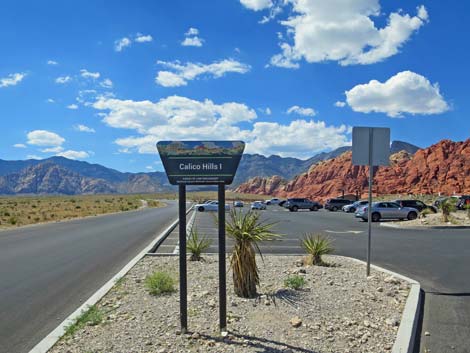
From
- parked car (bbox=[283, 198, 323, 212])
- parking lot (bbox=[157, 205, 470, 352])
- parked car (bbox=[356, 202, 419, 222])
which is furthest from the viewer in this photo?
parked car (bbox=[283, 198, 323, 212])

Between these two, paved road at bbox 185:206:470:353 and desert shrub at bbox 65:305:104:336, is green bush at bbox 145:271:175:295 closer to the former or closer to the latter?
desert shrub at bbox 65:305:104:336

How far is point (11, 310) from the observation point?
24.0 feet

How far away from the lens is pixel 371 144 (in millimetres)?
8977

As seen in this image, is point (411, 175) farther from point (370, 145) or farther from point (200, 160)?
point (200, 160)

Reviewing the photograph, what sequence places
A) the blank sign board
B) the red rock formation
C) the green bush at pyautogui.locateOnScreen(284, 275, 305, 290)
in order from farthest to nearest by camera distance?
1. the red rock formation
2. the blank sign board
3. the green bush at pyautogui.locateOnScreen(284, 275, 305, 290)

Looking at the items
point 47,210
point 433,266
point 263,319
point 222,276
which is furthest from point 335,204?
point 222,276

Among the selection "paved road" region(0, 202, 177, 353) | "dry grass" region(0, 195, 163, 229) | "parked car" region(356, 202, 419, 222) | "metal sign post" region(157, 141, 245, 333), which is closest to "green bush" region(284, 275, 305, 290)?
"metal sign post" region(157, 141, 245, 333)

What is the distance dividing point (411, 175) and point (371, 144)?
10977cm

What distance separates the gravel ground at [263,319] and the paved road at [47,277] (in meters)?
0.70

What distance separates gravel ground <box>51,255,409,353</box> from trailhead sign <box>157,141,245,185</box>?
1.86 m

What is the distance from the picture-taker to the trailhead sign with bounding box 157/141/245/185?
5.94 metres

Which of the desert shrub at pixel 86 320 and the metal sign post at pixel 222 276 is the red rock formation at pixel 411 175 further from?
the metal sign post at pixel 222 276

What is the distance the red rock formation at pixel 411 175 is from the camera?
10000 centimetres

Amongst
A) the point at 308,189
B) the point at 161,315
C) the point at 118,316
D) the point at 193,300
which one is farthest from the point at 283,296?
the point at 308,189
